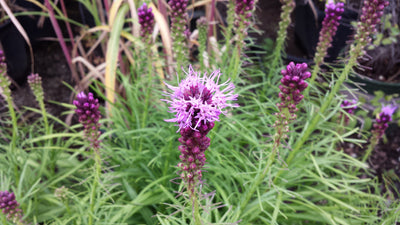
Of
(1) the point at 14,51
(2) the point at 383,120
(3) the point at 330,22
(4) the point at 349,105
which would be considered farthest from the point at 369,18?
(1) the point at 14,51

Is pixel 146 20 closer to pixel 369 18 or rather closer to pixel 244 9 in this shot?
pixel 244 9

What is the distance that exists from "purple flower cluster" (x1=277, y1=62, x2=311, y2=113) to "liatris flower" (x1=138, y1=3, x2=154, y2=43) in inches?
37.0

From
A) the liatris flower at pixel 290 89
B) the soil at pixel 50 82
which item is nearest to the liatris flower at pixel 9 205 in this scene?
the liatris flower at pixel 290 89

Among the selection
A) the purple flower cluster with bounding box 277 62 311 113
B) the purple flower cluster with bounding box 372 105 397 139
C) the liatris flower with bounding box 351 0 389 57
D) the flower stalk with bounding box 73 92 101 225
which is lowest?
the purple flower cluster with bounding box 372 105 397 139

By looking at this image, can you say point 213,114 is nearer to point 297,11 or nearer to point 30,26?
point 297,11

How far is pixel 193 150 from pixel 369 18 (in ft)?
4.15

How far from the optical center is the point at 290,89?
134cm

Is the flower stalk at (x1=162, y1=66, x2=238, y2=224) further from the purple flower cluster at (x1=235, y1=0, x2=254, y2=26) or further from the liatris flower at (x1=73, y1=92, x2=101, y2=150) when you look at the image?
the purple flower cluster at (x1=235, y1=0, x2=254, y2=26)

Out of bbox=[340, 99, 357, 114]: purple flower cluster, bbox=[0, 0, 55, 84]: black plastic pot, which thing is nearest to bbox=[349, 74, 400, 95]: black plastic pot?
bbox=[340, 99, 357, 114]: purple flower cluster

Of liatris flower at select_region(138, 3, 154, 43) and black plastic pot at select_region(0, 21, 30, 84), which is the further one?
black plastic pot at select_region(0, 21, 30, 84)

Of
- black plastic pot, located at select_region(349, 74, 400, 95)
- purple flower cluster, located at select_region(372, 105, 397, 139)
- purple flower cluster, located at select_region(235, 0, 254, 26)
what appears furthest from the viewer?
black plastic pot, located at select_region(349, 74, 400, 95)

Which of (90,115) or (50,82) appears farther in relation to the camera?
(50,82)

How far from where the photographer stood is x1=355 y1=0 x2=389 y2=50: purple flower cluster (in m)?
1.67

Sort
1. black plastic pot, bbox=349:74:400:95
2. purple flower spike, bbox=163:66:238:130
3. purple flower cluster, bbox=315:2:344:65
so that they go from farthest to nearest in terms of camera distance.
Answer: black plastic pot, bbox=349:74:400:95, purple flower cluster, bbox=315:2:344:65, purple flower spike, bbox=163:66:238:130
